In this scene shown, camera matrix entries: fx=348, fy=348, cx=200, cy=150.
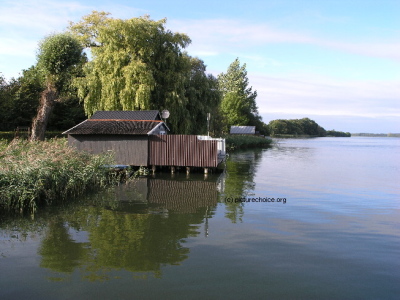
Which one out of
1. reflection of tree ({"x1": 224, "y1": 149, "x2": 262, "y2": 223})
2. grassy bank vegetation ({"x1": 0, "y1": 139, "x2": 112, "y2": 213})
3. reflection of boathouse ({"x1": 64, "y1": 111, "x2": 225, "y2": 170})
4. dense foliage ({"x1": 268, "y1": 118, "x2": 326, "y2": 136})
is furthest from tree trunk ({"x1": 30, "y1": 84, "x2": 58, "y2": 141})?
dense foliage ({"x1": 268, "y1": 118, "x2": 326, "y2": 136})

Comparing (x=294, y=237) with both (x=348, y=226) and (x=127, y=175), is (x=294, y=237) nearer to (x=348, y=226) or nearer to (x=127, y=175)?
(x=348, y=226)

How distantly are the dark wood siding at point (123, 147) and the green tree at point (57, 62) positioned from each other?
14.5 m

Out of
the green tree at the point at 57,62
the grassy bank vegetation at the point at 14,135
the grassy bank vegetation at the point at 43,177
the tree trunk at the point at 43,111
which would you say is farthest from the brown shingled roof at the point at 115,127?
the green tree at the point at 57,62

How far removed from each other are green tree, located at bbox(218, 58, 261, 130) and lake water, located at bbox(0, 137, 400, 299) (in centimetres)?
5917

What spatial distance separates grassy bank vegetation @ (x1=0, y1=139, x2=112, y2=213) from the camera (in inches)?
401

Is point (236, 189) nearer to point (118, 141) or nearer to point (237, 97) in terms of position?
point (118, 141)

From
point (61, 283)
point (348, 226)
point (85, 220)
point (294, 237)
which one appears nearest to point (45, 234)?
point (85, 220)

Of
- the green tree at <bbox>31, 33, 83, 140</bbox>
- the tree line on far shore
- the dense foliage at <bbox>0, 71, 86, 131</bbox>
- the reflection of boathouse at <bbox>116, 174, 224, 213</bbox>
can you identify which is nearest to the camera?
the reflection of boathouse at <bbox>116, 174, 224, 213</bbox>

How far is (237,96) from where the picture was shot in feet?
240

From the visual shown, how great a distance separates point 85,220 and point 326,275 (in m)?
6.63

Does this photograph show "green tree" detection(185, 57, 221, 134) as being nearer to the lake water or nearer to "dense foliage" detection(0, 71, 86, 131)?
"dense foliage" detection(0, 71, 86, 131)

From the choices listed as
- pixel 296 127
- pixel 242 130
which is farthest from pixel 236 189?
pixel 296 127

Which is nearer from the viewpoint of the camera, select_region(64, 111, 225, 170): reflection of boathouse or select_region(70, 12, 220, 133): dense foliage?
select_region(64, 111, 225, 170): reflection of boathouse

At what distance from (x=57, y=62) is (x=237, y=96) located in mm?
45347
